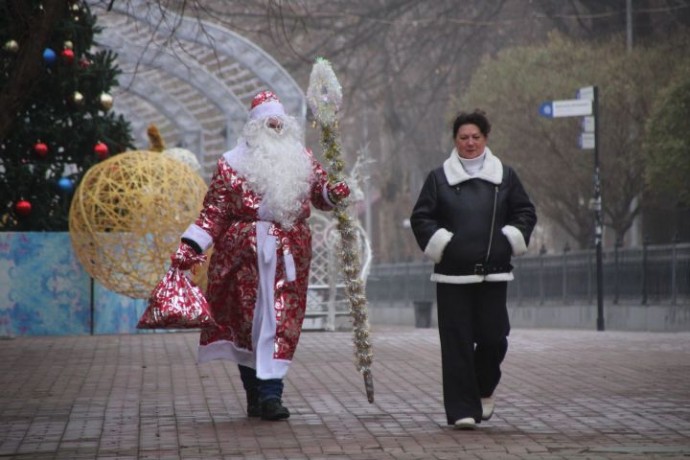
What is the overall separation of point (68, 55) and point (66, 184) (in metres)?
1.44

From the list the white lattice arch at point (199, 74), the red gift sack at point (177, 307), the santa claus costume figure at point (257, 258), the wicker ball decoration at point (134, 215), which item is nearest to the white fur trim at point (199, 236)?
the santa claus costume figure at point (257, 258)

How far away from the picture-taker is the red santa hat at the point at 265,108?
9.99 metres

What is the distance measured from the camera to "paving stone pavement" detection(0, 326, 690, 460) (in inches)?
316

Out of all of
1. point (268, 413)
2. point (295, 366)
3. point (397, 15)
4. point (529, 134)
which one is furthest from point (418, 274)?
point (268, 413)

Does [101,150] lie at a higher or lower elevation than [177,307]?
higher

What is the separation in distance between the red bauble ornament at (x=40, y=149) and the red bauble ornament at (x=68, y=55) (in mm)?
978

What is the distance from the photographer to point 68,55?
60.9 feet

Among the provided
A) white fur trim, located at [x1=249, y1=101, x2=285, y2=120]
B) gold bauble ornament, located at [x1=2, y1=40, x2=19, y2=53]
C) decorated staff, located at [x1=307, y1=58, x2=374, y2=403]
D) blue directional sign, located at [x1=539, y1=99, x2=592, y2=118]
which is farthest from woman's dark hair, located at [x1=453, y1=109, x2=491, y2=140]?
blue directional sign, located at [x1=539, y1=99, x2=592, y2=118]

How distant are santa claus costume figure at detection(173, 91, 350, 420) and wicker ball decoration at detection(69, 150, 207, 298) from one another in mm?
7491

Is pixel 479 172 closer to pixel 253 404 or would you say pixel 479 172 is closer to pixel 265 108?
pixel 265 108

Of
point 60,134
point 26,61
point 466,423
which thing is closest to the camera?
point 466,423

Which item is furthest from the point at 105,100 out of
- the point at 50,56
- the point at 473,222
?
the point at 473,222

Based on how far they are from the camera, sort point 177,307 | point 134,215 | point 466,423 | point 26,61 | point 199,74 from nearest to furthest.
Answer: point 466,423, point 177,307, point 26,61, point 134,215, point 199,74

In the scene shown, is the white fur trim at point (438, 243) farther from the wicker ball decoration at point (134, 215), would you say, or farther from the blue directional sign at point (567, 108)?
the blue directional sign at point (567, 108)
